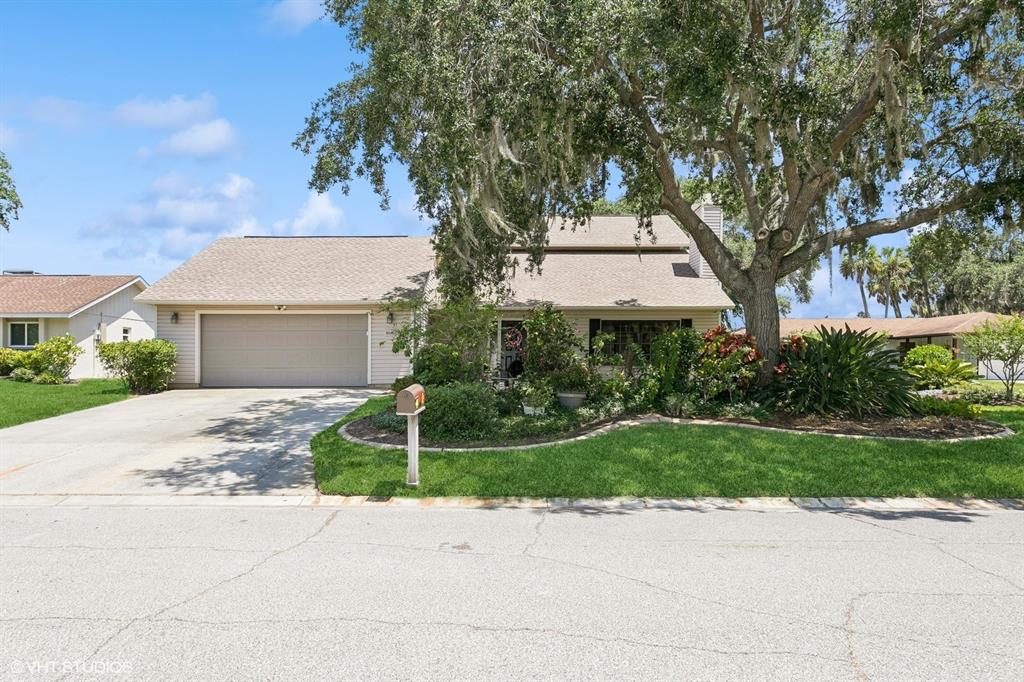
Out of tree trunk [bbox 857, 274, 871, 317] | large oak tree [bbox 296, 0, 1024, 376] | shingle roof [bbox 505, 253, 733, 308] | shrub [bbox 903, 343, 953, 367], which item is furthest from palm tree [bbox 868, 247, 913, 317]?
large oak tree [bbox 296, 0, 1024, 376]

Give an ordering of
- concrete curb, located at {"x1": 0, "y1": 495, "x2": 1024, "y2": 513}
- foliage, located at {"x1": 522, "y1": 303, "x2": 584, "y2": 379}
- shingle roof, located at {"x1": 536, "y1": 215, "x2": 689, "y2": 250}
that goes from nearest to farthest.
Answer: concrete curb, located at {"x1": 0, "y1": 495, "x2": 1024, "y2": 513} < foliage, located at {"x1": 522, "y1": 303, "x2": 584, "y2": 379} < shingle roof, located at {"x1": 536, "y1": 215, "x2": 689, "y2": 250}

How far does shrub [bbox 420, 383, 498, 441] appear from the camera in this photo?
9.36 metres

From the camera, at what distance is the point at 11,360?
20.1 m

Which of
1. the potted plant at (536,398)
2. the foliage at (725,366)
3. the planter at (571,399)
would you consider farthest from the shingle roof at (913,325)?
the potted plant at (536,398)

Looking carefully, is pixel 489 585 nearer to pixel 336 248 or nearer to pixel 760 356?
pixel 760 356

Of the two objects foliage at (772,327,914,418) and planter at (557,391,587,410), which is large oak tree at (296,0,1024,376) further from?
planter at (557,391,587,410)

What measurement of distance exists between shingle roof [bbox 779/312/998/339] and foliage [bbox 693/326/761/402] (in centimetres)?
1218

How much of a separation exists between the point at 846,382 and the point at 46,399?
16955 mm

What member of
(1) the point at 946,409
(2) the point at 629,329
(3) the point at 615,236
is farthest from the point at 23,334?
(1) the point at 946,409

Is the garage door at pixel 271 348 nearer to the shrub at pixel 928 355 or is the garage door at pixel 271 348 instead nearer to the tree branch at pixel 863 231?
the tree branch at pixel 863 231

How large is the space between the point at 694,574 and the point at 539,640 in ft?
5.15

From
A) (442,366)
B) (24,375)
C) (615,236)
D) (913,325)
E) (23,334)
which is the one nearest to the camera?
(442,366)

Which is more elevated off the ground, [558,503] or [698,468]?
[698,468]

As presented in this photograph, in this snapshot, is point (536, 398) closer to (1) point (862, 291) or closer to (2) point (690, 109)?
(2) point (690, 109)
